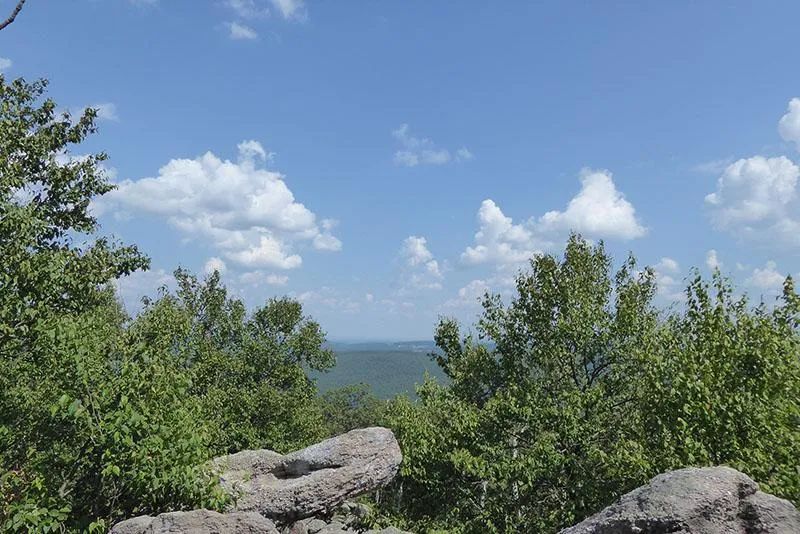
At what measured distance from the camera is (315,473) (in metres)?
17.3

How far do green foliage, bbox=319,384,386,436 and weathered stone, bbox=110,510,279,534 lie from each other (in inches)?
3076

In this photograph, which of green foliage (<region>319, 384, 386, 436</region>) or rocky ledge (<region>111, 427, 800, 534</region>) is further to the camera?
green foliage (<region>319, 384, 386, 436</region>)

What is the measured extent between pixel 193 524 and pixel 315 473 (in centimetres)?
693

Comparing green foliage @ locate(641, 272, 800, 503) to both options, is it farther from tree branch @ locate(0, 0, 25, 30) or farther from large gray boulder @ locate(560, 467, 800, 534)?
tree branch @ locate(0, 0, 25, 30)

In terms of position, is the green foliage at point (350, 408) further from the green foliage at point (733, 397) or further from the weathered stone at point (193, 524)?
the weathered stone at point (193, 524)

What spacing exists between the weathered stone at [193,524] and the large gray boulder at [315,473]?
192 inches

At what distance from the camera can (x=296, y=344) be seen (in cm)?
4491

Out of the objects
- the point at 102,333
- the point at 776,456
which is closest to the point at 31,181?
the point at 102,333

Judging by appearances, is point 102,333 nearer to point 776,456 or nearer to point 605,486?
point 605,486

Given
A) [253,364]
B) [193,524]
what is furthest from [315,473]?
[253,364]

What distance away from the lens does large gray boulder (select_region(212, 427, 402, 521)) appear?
54.6 ft

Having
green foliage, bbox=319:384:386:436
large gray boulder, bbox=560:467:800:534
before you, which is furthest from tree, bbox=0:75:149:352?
green foliage, bbox=319:384:386:436

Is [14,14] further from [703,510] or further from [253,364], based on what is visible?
[253,364]

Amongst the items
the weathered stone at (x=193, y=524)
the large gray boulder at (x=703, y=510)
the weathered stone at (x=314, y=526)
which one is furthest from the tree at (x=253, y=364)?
the large gray boulder at (x=703, y=510)
